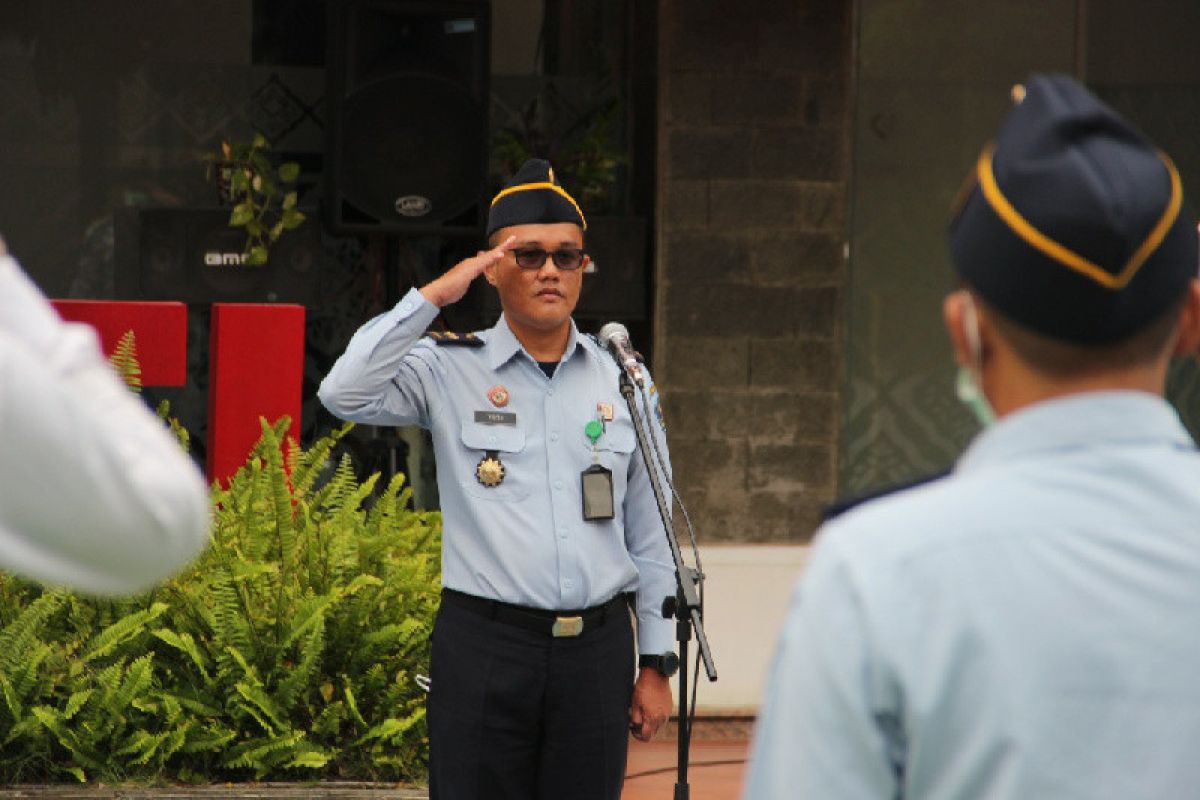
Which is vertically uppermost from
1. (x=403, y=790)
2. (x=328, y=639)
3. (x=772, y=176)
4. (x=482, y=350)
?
(x=772, y=176)

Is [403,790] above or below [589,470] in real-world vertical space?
below

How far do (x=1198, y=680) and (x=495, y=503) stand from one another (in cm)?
299

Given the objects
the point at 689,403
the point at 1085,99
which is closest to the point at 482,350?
the point at 1085,99

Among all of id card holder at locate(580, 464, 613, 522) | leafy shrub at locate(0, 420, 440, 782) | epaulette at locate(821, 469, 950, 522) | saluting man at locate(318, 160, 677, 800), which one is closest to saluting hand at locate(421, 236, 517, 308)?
saluting man at locate(318, 160, 677, 800)

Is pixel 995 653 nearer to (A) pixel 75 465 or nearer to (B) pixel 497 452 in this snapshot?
(A) pixel 75 465

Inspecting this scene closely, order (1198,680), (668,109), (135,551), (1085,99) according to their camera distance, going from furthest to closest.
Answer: (668,109), (1085,99), (1198,680), (135,551)

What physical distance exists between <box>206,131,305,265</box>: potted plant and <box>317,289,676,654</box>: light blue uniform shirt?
3932 millimetres

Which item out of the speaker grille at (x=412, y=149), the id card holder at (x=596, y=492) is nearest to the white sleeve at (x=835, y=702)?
the id card holder at (x=596, y=492)

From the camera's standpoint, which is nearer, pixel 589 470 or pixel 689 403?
pixel 589 470

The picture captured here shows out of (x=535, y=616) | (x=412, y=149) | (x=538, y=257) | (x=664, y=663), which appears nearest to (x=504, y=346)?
(x=538, y=257)

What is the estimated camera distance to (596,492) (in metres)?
4.49

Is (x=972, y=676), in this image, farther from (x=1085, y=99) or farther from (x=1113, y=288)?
(x=1085, y=99)

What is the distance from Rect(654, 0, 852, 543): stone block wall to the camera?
8602 millimetres

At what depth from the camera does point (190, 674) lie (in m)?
5.96
